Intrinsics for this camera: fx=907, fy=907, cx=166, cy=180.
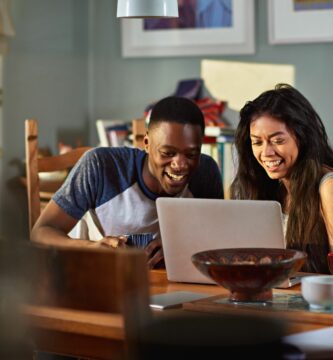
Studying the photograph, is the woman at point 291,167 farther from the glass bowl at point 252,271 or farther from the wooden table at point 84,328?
the wooden table at point 84,328

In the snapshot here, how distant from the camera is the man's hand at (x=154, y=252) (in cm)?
233

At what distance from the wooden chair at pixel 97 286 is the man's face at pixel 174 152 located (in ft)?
3.83

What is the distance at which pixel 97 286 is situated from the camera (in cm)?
121

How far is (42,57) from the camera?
4.47 metres

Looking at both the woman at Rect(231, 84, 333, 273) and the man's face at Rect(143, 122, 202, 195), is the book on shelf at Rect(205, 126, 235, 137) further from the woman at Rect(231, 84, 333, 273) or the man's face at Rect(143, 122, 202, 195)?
the man's face at Rect(143, 122, 202, 195)

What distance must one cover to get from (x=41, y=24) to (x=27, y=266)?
3.37 metres

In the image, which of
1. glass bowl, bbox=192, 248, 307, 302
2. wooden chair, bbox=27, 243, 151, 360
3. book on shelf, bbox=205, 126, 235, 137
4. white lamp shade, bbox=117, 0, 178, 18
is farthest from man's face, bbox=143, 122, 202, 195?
book on shelf, bbox=205, 126, 235, 137

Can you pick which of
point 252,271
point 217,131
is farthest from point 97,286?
point 217,131

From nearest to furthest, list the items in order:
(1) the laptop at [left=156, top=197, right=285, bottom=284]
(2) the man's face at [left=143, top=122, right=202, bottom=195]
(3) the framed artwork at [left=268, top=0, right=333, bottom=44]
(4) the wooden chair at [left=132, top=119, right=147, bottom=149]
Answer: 1. (1) the laptop at [left=156, top=197, right=285, bottom=284]
2. (2) the man's face at [left=143, top=122, right=202, bottom=195]
3. (4) the wooden chair at [left=132, top=119, right=147, bottom=149]
4. (3) the framed artwork at [left=268, top=0, right=333, bottom=44]

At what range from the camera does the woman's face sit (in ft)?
8.05

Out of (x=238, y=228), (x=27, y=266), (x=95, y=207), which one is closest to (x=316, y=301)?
(x=238, y=228)

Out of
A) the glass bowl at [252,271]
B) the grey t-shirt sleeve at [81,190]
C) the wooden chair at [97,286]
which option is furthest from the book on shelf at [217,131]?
the wooden chair at [97,286]

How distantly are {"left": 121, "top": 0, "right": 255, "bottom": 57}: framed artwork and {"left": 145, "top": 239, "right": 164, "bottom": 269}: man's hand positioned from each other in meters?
2.14

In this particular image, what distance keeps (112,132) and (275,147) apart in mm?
2088
